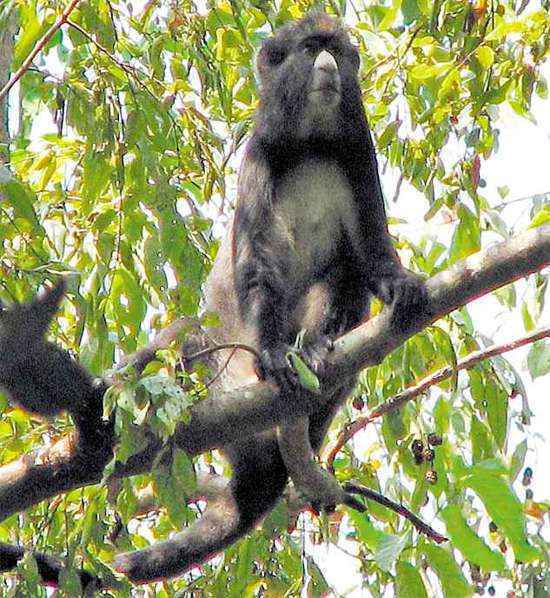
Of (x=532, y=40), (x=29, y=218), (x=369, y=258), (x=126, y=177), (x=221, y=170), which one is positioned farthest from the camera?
(x=369, y=258)

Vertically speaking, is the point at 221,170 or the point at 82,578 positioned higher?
the point at 221,170

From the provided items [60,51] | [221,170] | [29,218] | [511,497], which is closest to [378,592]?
[511,497]

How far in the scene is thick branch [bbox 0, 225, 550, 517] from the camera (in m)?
3.24

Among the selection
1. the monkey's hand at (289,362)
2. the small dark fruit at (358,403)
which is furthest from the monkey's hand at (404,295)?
the small dark fruit at (358,403)

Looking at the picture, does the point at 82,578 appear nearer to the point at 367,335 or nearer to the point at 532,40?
the point at 367,335

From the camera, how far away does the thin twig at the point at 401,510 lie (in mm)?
4035

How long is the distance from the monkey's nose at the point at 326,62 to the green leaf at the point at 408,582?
225 cm

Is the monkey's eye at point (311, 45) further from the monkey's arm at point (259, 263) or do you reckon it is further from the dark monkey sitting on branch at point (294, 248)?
the monkey's arm at point (259, 263)

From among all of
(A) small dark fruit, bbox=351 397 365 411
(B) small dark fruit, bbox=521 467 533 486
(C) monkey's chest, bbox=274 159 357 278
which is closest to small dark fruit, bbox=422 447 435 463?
(B) small dark fruit, bbox=521 467 533 486

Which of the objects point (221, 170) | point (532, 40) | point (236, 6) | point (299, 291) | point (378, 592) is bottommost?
point (378, 592)

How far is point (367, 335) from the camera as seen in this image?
3.51 meters

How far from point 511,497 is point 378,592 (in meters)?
1.00

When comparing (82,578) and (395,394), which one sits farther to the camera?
(395,394)

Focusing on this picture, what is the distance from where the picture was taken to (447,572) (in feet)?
12.2
